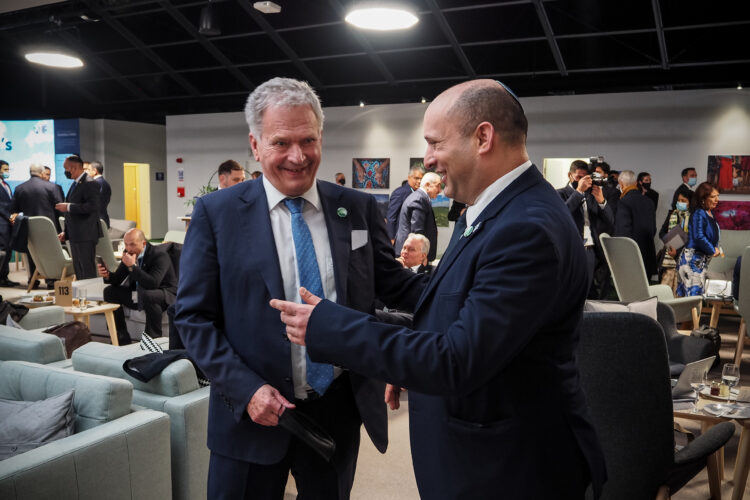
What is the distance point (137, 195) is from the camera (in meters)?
19.9

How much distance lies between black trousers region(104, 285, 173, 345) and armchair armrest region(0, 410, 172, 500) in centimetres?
362

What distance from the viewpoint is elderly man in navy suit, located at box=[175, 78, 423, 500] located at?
1.64 metres

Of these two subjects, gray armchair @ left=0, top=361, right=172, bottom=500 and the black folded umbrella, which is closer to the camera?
the black folded umbrella

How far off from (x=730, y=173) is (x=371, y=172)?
6193 millimetres

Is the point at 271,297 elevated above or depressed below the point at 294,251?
below

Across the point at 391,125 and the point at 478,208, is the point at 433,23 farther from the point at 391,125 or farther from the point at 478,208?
the point at 478,208

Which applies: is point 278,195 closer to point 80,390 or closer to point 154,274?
point 80,390

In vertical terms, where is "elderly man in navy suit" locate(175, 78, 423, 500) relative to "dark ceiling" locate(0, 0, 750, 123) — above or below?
below

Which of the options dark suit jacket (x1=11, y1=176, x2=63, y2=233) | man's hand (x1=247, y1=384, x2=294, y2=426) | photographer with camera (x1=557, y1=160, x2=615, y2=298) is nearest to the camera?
man's hand (x1=247, y1=384, x2=294, y2=426)

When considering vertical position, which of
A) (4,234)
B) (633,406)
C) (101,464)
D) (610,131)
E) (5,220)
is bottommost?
(101,464)

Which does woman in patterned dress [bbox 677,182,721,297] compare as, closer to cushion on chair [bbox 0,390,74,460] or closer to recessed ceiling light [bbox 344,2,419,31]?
recessed ceiling light [bbox 344,2,419,31]

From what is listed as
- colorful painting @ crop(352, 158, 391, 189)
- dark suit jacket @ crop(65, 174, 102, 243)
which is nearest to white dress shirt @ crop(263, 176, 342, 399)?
dark suit jacket @ crop(65, 174, 102, 243)

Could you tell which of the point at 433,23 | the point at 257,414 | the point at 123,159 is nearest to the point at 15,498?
the point at 257,414

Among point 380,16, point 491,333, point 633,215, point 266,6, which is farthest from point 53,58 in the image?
point 491,333
